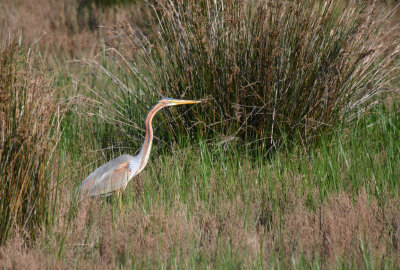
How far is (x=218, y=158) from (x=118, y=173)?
0.93 metres

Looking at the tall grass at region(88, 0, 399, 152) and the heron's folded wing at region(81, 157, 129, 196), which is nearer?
the heron's folded wing at region(81, 157, 129, 196)

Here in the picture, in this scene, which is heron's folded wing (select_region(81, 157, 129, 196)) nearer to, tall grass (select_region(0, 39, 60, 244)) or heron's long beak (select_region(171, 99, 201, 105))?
heron's long beak (select_region(171, 99, 201, 105))

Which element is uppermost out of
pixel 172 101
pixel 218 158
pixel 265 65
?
pixel 265 65

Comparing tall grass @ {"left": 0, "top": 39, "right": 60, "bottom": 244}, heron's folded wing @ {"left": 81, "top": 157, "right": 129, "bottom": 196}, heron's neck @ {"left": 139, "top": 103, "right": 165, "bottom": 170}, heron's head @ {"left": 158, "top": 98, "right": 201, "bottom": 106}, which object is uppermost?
tall grass @ {"left": 0, "top": 39, "right": 60, "bottom": 244}

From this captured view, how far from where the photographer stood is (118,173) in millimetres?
4488

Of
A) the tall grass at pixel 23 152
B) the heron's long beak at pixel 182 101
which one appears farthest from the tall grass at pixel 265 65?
the tall grass at pixel 23 152

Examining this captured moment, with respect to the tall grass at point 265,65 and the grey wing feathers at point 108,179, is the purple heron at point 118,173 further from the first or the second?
the tall grass at point 265,65

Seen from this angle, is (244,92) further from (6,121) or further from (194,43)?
(6,121)

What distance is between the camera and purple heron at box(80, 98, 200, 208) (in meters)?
4.46

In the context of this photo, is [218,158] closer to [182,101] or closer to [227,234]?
[182,101]

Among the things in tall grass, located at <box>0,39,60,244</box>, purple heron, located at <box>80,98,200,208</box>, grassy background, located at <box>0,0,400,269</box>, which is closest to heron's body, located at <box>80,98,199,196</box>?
purple heron, located at <box>80,98,200,208</box>

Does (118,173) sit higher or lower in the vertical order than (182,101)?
lower

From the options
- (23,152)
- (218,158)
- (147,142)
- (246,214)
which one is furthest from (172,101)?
(23,152)

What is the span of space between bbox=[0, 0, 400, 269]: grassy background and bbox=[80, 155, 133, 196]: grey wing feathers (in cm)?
12
